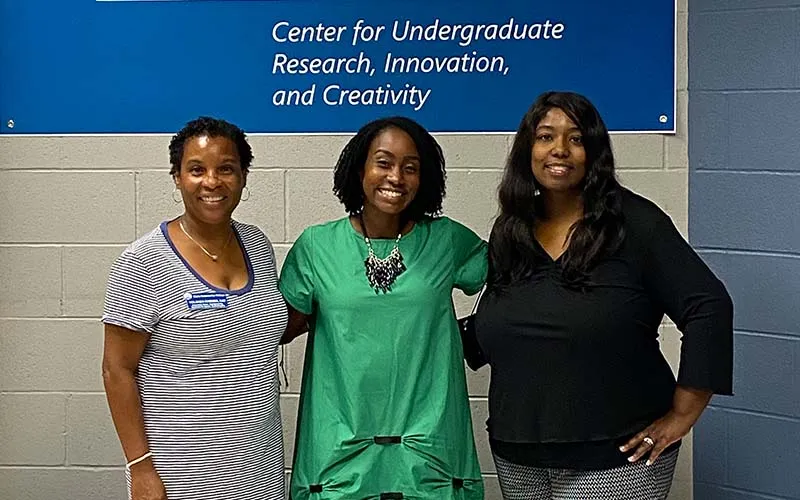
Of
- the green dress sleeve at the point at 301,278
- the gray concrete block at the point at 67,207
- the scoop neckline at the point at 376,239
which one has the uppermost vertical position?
the gray concrete block at the point at 67,207

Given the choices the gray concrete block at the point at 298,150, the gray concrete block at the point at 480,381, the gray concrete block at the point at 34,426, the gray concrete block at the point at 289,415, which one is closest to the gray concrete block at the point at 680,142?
the gray concrete block at the point at 480,381

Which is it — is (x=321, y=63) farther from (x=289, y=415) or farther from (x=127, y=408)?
(x=127, y=408)

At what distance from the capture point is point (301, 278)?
2518mm

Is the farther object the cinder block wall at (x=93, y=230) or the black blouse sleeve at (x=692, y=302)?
the cinder block wall at (x=93, y=230)

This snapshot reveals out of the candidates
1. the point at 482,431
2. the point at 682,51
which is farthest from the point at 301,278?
the point at 682,51

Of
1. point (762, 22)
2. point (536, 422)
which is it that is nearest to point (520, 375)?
point (536, 422)

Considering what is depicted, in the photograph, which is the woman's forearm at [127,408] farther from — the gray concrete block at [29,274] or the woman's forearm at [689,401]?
the woman's forearm at [689,401]

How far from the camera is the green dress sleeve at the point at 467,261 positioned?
2545 mm

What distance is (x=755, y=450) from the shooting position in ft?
9.94

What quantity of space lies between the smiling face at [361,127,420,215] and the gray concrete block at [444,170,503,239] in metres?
0.69

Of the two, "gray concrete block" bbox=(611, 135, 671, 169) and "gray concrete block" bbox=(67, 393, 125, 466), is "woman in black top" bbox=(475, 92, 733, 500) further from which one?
"gray concrete block" bbox=(67, 393, 125, 466)

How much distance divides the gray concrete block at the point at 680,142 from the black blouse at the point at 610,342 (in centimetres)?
81

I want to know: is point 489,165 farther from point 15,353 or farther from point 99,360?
point 15,353

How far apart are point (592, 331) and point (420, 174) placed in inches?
20.2
